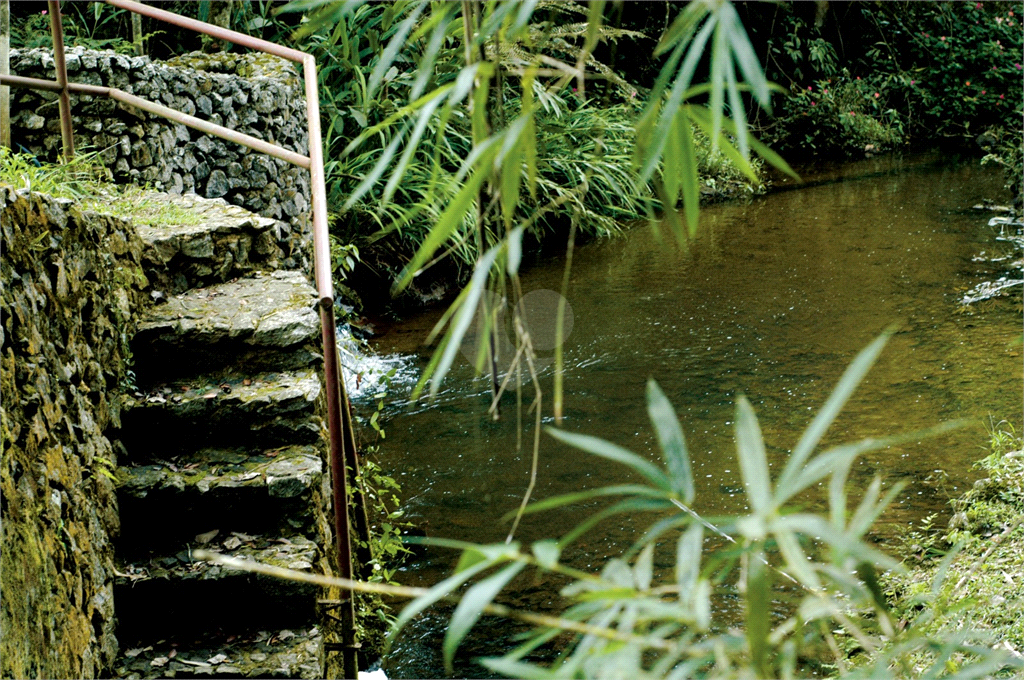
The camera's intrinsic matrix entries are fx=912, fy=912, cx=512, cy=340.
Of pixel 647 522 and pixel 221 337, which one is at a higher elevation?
pixel 221 337

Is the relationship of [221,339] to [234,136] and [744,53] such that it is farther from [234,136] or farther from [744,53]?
[744,53]

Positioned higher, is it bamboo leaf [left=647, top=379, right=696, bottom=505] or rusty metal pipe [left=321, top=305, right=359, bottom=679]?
bamboo leaf [left=647, top=379, right=696, bottom=505]

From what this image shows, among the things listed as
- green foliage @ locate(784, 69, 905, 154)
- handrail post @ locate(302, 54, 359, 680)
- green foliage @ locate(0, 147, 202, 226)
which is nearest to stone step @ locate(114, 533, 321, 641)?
handrail post @ locate(302, 54, 359, 680)

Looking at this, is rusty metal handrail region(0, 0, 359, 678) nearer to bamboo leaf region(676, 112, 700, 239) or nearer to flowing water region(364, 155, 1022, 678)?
flowing water region(364, 155, 1022, 678)

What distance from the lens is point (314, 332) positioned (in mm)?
2412

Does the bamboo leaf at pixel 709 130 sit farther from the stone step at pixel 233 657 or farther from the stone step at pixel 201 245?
the stone step at pixel 201 245

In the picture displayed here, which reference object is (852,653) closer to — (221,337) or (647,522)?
(647,522)

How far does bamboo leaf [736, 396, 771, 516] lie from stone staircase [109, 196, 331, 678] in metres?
1.36

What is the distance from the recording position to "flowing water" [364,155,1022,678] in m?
3.04

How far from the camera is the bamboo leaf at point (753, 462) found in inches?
25.9

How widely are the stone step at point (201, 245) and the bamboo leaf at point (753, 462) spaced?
219 centimetres

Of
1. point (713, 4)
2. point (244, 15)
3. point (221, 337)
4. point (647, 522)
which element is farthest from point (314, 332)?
point (244, 15)

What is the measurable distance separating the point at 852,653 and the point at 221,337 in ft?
5.80

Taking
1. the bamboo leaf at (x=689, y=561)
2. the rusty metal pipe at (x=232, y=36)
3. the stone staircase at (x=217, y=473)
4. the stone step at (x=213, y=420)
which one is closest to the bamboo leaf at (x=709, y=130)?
the bamboo leaf at (x=689, y=561)
